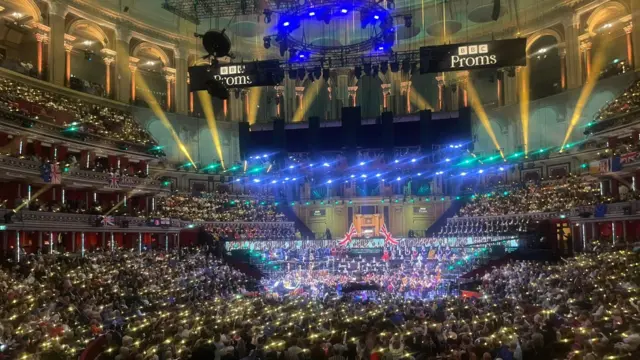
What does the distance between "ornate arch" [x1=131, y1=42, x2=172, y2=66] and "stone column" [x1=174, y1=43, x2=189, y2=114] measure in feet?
2.92

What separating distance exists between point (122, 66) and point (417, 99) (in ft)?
79.0

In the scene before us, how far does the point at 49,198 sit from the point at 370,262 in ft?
66.4

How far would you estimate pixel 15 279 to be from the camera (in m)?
21.1

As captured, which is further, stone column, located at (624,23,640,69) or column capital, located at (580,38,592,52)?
column capital, located at (580,38,592,52)

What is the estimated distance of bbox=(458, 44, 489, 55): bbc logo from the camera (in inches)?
832

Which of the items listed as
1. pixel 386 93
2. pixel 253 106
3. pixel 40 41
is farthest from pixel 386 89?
pixel 40 41

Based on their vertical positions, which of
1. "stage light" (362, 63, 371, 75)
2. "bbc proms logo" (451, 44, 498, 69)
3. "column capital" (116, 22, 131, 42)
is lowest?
"bbc proms logo" (451, 44, 498, 69)

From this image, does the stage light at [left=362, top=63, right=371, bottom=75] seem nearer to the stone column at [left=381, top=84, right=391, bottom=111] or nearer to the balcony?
the balcony

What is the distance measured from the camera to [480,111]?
45.5m

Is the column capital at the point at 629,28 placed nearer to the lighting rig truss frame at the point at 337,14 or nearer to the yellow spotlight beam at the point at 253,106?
the lighting rig truss frame at the point at 337,14

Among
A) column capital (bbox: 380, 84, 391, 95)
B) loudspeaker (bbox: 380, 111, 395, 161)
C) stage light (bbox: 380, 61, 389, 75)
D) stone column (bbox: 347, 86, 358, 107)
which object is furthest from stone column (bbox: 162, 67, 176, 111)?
stage light (bbox: 380, 61, 389, 75)

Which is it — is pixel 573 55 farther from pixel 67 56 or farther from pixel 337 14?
pixel 67 56

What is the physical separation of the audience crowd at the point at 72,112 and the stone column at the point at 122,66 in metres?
1.59

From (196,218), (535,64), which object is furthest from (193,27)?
(535,64)
